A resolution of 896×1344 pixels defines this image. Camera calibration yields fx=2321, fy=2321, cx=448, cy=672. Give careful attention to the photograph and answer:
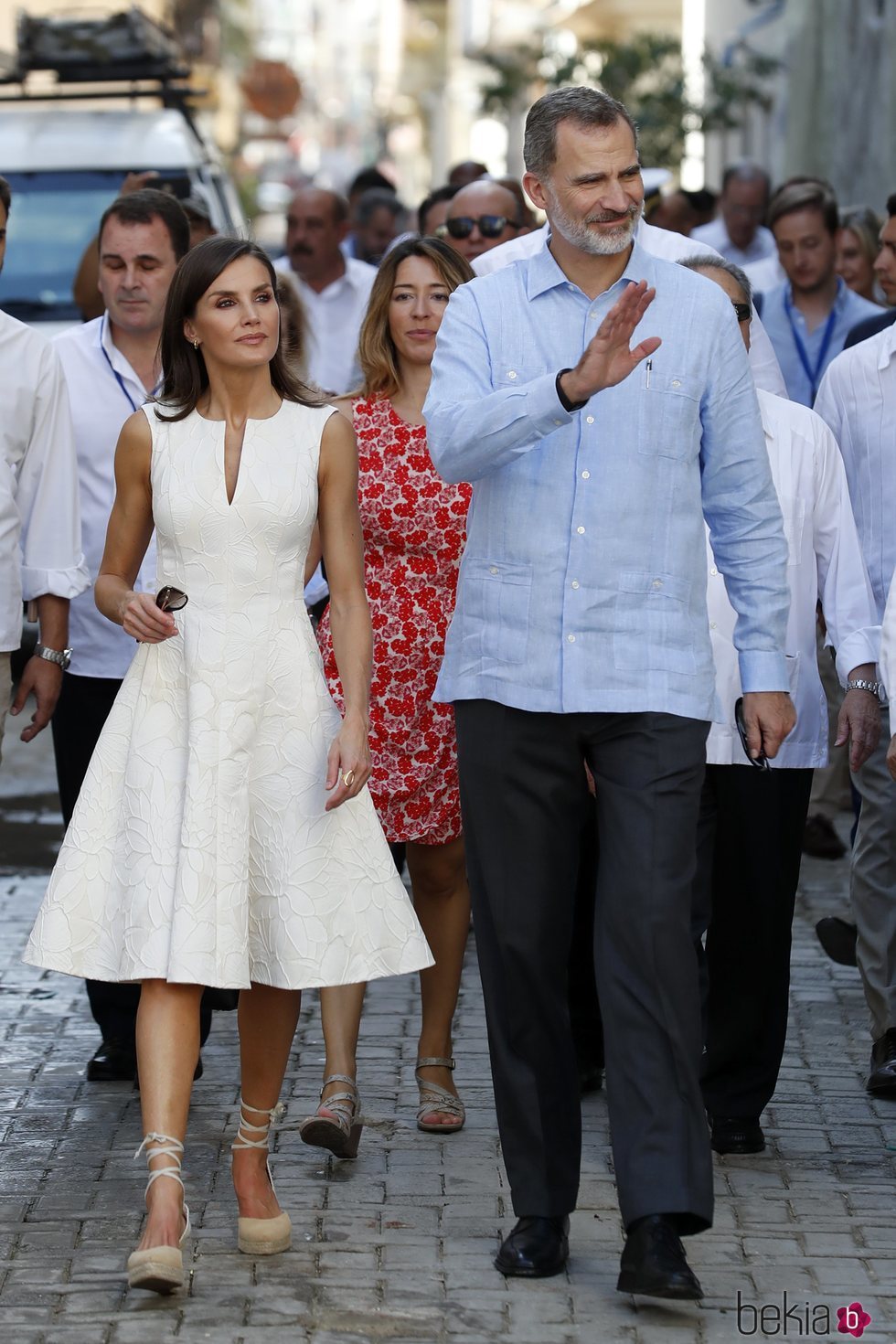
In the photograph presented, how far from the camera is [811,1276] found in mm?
4746

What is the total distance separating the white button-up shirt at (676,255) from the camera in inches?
234

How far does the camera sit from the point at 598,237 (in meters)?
4.59

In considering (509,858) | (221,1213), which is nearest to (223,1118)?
(221,1213)

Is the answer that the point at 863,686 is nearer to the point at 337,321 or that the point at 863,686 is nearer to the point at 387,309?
the point at 387,309

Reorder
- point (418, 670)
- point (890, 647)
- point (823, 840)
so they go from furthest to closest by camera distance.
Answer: point (823, 840) → point (418, 670) → point (890, 647)

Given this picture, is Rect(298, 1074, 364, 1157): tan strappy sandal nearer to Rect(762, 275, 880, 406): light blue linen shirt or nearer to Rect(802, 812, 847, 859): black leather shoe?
Rect(802, 812, 847, 859): black leather shoe

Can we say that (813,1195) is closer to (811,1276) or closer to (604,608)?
(811,1276)

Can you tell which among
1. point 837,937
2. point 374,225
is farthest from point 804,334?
point 374,225

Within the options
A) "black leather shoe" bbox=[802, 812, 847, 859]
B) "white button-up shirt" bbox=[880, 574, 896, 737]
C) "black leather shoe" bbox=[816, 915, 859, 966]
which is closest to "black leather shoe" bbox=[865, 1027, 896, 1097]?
"black leather shoe" bbox=[816, 915, 859, 966]

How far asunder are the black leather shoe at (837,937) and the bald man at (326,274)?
5.32 m

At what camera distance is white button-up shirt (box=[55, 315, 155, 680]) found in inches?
247

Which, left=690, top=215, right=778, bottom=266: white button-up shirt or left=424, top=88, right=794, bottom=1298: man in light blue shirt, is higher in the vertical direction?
left=690, top=215, right=778, bottom=266: white button-up shirt

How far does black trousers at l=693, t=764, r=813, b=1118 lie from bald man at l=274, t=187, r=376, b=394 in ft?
21.1

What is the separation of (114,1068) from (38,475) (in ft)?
5.23
